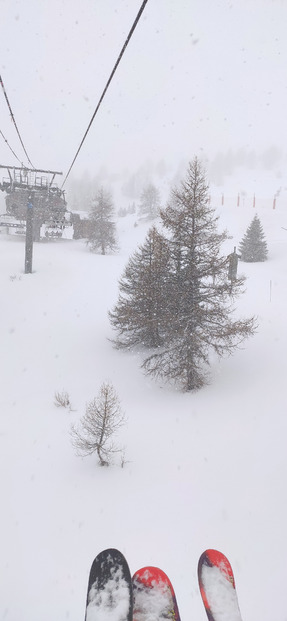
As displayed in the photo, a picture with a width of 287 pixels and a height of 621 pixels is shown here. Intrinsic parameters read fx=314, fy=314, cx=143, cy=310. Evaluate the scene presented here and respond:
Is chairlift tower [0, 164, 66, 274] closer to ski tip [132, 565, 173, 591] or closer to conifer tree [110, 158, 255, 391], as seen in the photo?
conifer tree [110, 158, 255, 391]

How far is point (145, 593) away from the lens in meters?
3.69

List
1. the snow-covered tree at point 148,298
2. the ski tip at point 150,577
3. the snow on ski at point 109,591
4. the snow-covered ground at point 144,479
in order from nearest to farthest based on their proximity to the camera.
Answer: the snow on ski at point 109,591
the ski tip at point 150,577
the snow-covered ground at point 144,479
the snow-covered tree at point 148,298

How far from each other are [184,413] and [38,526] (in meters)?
5.91

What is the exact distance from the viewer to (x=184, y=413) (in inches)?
451

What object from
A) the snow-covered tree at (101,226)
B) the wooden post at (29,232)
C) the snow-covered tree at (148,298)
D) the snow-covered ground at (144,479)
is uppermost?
the snow-covered tree at (101,226)

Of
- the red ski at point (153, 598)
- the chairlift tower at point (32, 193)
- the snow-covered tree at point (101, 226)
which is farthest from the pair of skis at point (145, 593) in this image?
the snow-covered tree at point (101, 226)

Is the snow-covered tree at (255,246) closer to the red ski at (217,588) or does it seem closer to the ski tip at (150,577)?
the red ski at (217,588)

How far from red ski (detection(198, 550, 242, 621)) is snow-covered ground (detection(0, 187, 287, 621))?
1.98 metres

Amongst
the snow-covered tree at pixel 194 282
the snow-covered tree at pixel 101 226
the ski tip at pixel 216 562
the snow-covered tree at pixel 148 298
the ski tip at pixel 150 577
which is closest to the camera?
the ski tip at pixel 150 577

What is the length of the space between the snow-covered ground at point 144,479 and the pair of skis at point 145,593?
2.08m

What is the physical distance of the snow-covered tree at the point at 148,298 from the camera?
1335cm

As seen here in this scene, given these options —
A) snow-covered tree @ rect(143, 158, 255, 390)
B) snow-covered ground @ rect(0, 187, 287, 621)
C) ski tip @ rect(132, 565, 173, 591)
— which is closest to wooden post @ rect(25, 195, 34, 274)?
snow-covered ground @ rect(0, 187, 287, 621)

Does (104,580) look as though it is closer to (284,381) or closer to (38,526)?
(38,526)

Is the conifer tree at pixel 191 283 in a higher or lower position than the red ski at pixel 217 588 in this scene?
higher
